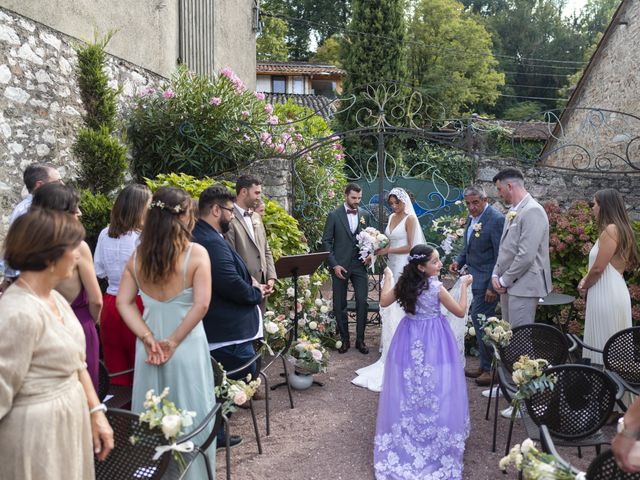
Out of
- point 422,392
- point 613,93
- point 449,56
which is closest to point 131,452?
point 422,392

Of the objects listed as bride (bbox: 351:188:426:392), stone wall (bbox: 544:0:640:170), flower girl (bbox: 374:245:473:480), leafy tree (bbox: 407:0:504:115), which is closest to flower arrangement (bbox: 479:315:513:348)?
flower girl (bbox: 374:245:473:480)

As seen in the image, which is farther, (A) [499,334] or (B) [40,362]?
(A) [499,334]

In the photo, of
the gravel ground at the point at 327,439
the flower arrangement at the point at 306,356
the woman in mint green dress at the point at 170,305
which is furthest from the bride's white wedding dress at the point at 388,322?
the woman in mint green dress at the point at 170,305

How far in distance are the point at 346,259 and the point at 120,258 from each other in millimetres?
3028

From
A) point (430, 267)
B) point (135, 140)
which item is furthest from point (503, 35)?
point (430, 267)

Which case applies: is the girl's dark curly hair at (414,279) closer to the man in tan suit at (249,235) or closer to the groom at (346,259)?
the man in tan suit at (249,235)

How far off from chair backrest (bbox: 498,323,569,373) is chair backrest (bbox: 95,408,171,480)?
8.58 feet

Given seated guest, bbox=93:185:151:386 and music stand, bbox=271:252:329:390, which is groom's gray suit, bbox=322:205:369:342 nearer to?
music stand, bbox=271:252:329:390

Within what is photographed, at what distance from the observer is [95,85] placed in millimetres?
6484

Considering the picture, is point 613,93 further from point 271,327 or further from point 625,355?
point 271,327

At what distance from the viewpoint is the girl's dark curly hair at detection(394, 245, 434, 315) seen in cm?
392

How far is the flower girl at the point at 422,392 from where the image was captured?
3.78 metres

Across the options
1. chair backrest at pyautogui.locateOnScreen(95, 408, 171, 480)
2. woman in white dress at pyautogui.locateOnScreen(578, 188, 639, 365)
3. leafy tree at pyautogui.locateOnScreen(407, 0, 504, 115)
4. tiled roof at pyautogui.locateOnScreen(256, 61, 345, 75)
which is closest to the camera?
chair backrest at pyautogui.locateOnScreen(95, 408, 171, 480)

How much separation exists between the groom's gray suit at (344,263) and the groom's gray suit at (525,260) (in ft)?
6.21
